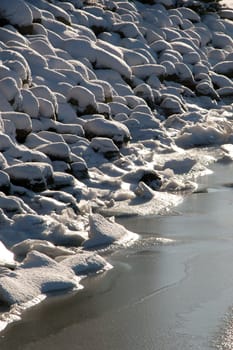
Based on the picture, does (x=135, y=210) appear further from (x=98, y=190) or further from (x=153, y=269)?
(x=153, y=269)

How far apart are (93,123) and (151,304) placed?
6113 mm

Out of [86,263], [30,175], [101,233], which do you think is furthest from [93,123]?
[86,263]

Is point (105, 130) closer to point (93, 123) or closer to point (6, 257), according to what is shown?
point (93, 123)

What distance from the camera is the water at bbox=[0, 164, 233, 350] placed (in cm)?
709

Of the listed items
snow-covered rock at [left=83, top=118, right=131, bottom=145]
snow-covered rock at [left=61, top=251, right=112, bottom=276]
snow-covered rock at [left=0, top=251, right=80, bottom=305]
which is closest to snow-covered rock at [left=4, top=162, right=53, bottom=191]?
snow-covered rock at [left=61, top=251, right=112, bottom=276]

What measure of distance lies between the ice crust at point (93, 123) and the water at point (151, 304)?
0.90ft

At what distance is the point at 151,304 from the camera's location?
7.85m

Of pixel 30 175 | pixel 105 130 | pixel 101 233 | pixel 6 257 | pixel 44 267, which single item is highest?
pixel 44 267

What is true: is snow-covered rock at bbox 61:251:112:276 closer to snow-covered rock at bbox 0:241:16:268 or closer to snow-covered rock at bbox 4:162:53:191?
snow-covered rock at bbox 0:241:16:268

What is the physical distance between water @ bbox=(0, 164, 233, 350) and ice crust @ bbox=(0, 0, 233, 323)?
0.27 m

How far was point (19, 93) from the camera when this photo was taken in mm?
13203

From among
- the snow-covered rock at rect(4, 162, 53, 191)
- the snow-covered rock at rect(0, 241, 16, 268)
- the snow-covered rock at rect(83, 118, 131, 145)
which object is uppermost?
the snow-covered rock at rect(0, 241, 16, 268)

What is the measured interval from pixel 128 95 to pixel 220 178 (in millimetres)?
3836

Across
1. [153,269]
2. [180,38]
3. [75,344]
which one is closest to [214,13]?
[180,38]
